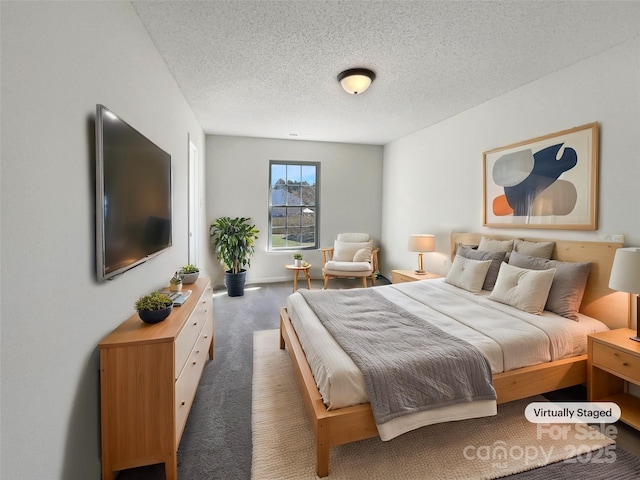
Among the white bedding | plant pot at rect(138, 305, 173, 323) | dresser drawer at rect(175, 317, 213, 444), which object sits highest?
plant pot at rect(138, 305, 173, 323)

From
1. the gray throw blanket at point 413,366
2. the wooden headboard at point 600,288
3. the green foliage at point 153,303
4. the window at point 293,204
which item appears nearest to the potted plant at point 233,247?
the window at point 293,204

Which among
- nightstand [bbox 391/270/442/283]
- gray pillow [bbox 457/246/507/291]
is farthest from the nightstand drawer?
nightstand [bbox 391/270/442/283]

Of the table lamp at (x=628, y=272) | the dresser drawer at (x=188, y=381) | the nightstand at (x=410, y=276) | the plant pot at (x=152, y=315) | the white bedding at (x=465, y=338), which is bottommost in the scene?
the dresser drawer at (x=188, y=381)

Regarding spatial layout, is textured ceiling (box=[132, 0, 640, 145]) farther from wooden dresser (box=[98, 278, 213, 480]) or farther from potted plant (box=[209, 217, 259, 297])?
wooden dresser (box=[98, 278, 213, 480])

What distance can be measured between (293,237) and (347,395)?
446 cm

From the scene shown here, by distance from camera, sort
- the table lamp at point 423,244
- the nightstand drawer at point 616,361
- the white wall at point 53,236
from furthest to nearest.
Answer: the table lamp at point 423,244
the nightstand drawer at point 616,361
the white wall at point 53,236

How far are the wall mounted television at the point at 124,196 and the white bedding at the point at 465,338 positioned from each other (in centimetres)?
123

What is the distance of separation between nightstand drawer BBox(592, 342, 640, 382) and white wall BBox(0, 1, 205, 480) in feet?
9.79

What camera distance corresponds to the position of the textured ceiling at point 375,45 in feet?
6.50

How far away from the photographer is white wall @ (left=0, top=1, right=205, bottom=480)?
957 mm

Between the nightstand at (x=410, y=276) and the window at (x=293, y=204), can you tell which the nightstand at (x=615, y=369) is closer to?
the nightstand at (x=410, y=276)

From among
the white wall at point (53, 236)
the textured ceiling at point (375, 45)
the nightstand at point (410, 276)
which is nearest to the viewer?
the white wall at point (53, 236)

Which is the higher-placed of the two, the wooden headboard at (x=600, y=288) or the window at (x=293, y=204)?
the window at (x=293, y=204)

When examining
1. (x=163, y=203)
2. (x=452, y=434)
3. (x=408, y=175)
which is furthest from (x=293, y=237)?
(x=452, y=434)
